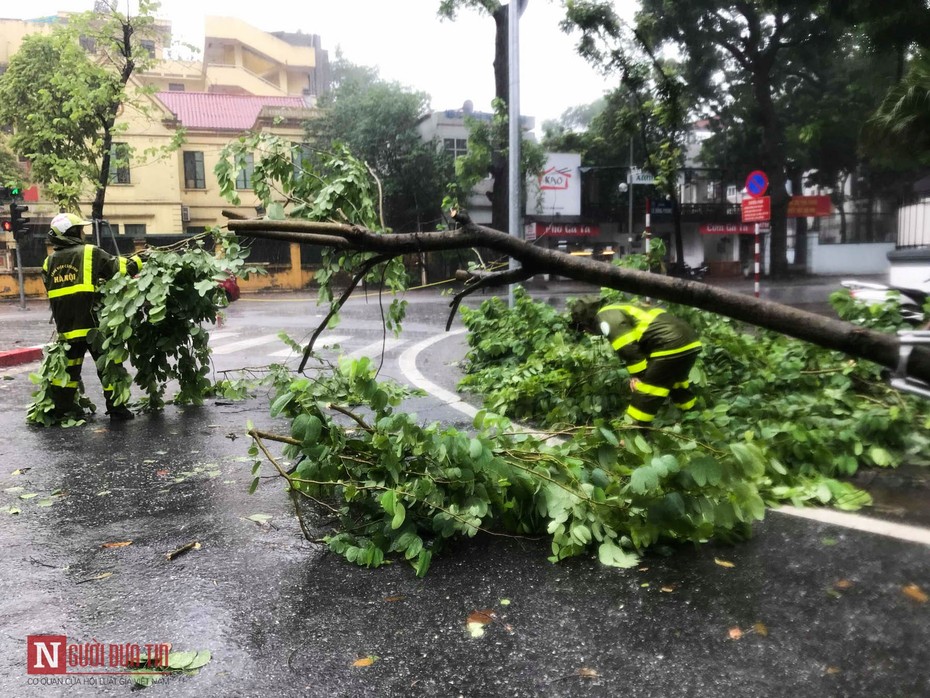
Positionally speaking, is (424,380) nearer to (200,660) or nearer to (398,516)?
(398,516)

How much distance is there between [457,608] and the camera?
285 centimetres

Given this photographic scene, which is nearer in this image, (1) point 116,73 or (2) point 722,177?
(2) point 722,177

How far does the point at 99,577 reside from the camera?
3.18 meters

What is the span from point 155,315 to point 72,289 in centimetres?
90

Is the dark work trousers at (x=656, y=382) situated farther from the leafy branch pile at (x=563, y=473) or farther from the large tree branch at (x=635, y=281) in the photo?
the large tree branch at (x=635, y=281)

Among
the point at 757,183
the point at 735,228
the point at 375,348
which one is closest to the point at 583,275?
the point at 375,348

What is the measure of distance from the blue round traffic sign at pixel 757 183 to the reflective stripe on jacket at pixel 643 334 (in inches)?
366

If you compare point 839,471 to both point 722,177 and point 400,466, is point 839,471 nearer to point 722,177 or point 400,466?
point 400,466

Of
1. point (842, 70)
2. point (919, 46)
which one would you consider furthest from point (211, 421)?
point (842, 70)

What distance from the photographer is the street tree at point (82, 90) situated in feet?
65.6

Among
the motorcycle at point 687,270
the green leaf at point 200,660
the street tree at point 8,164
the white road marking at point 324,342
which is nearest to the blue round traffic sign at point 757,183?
the motorcycle at point 687,270

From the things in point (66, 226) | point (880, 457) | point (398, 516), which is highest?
point (66, 226)

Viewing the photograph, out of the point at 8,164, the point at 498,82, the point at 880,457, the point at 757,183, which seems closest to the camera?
the point at 880,457

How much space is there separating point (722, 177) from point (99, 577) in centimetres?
1377
